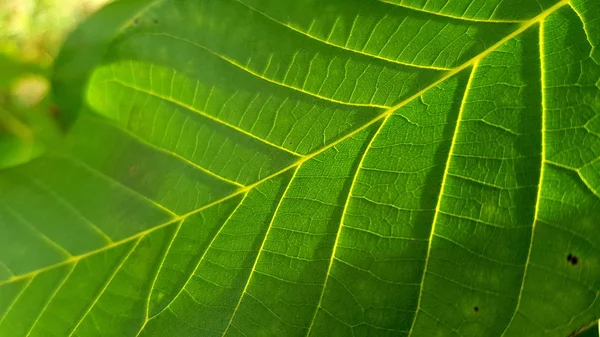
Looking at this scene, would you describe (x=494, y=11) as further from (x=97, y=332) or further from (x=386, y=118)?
(x=97, y=332)

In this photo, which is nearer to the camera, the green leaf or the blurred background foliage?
the green leaf

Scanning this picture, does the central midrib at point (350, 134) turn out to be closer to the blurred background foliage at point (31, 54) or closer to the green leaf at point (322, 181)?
the green leaf at point (322, 181)

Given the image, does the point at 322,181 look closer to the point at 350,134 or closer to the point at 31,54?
the point at 350,134

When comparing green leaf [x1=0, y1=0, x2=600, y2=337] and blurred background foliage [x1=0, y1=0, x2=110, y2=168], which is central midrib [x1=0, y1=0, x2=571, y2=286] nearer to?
green leaf [x1=0, y1=0, x2=600, y2=337]

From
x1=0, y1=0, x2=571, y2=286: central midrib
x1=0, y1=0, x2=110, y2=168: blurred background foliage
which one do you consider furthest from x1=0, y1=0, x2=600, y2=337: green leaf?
x1=0, y1=0, x2=110, y2=168: blurred background foliage

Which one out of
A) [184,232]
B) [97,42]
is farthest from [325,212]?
[97,42]
